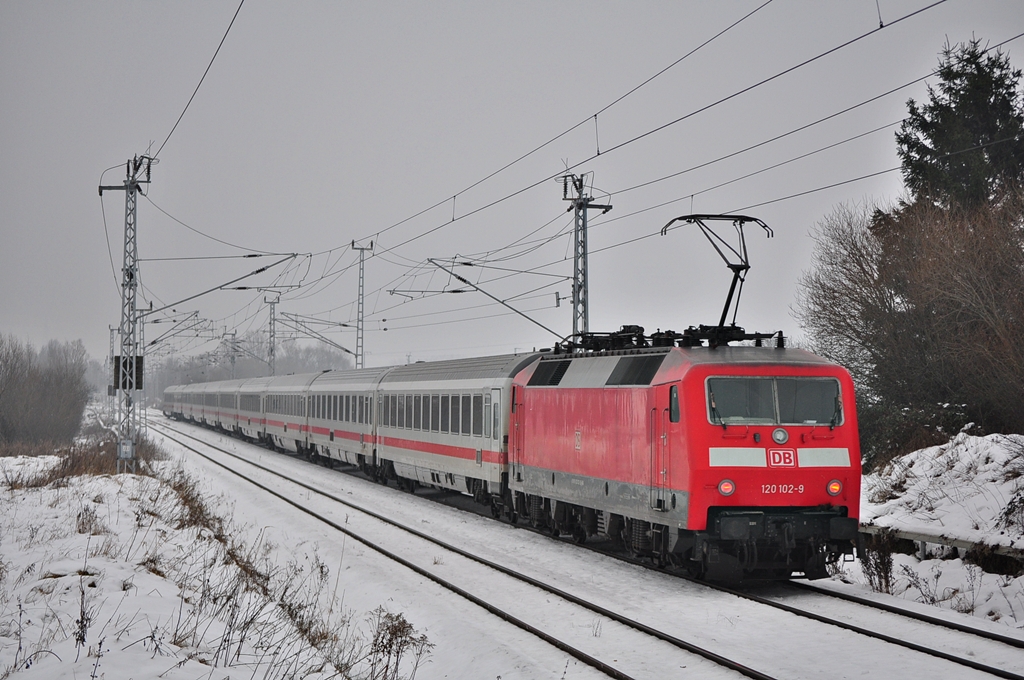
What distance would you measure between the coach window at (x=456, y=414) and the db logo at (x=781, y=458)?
11.5 m

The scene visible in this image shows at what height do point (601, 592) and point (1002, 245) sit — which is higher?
point (1002, 245)

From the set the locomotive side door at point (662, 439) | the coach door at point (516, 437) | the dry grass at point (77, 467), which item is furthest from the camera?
the dry grass at point (77, 467)

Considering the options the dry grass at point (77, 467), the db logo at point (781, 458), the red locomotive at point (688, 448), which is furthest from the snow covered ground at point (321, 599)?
the dry grass at point (77, 467)

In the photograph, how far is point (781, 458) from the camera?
1255 cm

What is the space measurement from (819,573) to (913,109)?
28317 millimetres

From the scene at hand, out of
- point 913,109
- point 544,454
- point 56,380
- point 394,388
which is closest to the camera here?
point 544,454

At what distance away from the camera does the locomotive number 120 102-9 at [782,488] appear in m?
12.5

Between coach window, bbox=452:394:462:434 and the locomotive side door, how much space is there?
10.0 metres

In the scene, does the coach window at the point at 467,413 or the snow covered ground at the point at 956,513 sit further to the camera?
the coach window at the point at 467,413

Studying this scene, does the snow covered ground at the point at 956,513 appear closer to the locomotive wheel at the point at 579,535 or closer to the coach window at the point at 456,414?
the locomotive wheel at the point at 579,535

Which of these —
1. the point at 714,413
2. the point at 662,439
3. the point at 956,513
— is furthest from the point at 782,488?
the point at 956,513

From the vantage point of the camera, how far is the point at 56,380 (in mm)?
59625

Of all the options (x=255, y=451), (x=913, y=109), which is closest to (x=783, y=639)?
(x=913, y=109)

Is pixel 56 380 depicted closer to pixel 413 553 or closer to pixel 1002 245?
pixel 413 553
